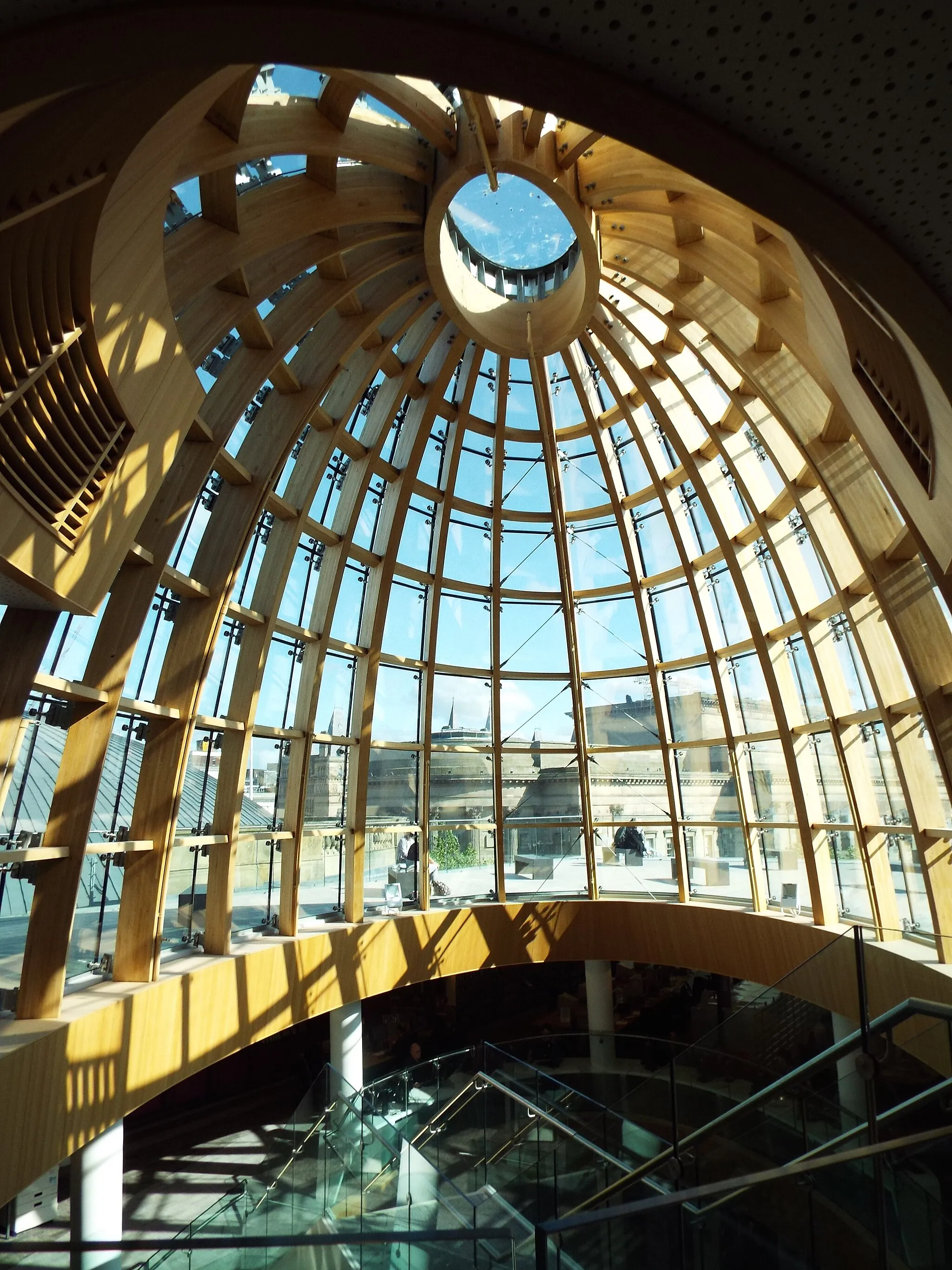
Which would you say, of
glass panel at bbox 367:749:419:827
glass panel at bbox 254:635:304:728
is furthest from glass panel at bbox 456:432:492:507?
glass panel at bbox 367:749:419:827

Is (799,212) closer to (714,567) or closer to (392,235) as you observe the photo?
(392,235)

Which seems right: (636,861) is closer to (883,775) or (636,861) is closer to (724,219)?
(883,775)

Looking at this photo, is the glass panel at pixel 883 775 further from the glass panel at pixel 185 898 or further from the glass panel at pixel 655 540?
the glass panel at pixel 185 898

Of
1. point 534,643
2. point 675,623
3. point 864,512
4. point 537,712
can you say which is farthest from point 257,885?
→ point 864,512

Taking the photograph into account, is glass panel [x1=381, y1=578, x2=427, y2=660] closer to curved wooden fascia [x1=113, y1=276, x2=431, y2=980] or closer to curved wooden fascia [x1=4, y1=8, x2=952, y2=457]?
curved wooden fascia [x1=113, y1=276, x2=431, y2=980]

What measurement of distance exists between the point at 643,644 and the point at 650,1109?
45.0 ft

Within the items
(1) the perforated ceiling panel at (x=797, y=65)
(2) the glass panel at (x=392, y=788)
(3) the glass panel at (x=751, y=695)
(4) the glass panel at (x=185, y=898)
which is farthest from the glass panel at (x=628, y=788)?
(1) the perforated ceiling panel at (x=797, y=65)

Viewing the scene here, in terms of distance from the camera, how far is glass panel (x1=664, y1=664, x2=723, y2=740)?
2050 centimetres

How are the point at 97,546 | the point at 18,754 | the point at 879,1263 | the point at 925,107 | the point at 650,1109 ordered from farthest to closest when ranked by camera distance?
the point at 18,754, the point at 650,1109, the point at 97,546, the point at 879,1263, the point at 925,107

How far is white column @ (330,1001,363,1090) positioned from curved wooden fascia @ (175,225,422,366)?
15.0m

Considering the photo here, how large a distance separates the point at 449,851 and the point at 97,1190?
1128 centimetres

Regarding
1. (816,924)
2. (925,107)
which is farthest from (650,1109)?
(816,924)

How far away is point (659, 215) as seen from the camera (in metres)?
12.7

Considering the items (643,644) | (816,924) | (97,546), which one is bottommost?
(816,924)
